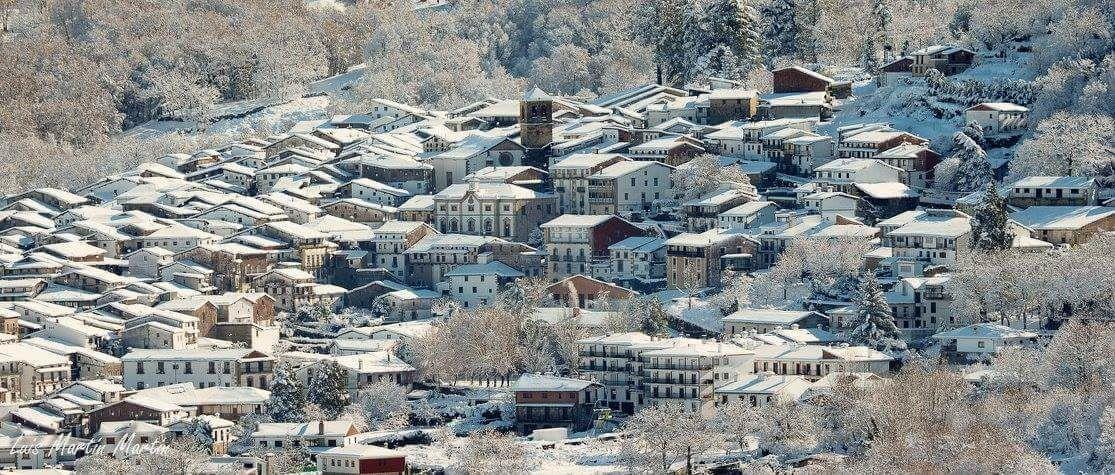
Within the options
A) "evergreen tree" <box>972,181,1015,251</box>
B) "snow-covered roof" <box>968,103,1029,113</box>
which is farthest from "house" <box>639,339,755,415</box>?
"snow-covered roof" <box>968,103,1029,113</box>

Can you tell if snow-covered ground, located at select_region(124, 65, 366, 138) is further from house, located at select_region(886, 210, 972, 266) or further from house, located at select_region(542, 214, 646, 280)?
house, located at select_region(886, 210, 972, 266)

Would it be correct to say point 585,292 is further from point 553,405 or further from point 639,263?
point 553,405

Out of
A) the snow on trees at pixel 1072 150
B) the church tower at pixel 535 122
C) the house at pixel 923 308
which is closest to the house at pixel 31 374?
the house at pixel 923 308

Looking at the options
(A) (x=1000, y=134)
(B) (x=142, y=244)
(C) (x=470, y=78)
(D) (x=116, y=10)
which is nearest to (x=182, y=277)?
(B) (x=142, y=244)

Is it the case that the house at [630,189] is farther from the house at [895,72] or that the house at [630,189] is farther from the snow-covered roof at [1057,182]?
the snow-covered roof at [1057,182]

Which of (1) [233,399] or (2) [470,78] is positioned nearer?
(1) [233,399]

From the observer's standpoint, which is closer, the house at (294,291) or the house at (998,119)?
the house at (294,291)

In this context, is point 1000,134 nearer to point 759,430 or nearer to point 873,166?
point 873,166
